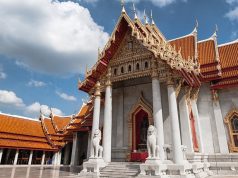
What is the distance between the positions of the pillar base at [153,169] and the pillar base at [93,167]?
2.27 m

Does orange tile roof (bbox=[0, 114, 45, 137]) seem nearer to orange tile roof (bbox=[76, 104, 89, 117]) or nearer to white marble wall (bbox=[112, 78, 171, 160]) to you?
orange tile roof (bbox=[76, 104, 89, 117])

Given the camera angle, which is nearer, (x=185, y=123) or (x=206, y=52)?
(x=185, y=123)

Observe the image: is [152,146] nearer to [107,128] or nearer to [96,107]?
[107,128]

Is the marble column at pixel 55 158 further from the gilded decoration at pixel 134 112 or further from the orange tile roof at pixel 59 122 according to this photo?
the gilded decoration at pixel 134 112

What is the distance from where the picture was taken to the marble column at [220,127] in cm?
1052

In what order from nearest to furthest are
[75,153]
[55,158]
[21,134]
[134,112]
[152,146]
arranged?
[152,146], [134,112], [75,153], [21,134], [55,158]

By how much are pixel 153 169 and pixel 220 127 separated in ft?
16.0

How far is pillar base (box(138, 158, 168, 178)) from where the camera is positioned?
25.7 feet

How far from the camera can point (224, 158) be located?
10.2 meters

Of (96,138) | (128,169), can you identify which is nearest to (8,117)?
(96,138)

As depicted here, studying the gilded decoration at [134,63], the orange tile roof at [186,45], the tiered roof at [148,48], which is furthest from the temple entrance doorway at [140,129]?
the orange tile roof at [186,45]

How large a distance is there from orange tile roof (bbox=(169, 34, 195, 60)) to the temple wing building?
0.20 feet

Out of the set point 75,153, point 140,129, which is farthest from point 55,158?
point 140,129

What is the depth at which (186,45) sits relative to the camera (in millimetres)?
13453
